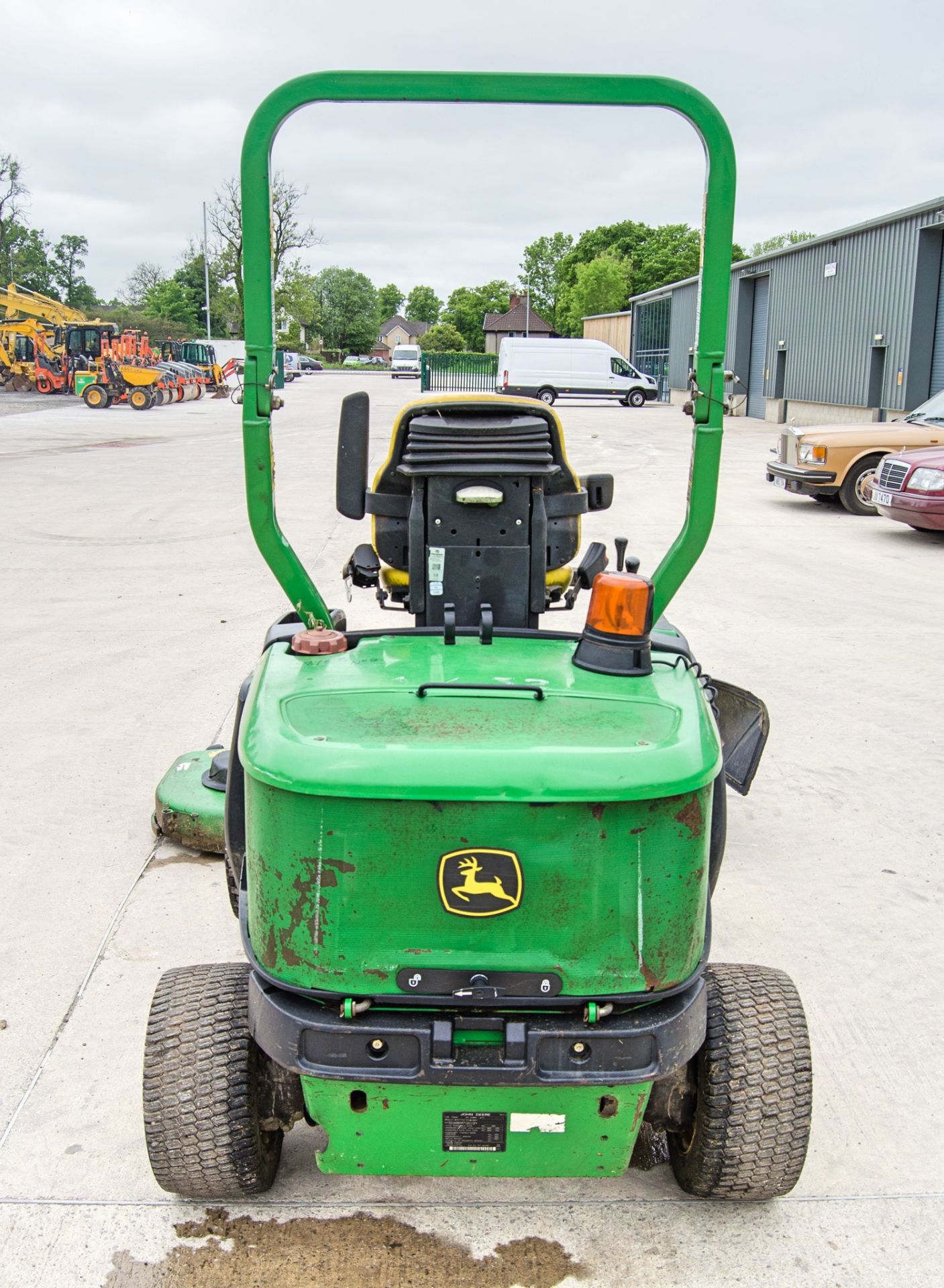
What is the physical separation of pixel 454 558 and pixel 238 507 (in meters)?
10.6

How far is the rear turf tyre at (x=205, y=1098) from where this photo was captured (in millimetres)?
2465

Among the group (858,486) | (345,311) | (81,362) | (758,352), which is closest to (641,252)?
(345,311)

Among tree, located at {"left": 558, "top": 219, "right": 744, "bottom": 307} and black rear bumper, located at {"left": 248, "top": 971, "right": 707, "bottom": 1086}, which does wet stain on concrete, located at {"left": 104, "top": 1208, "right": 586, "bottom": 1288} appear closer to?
black rear bumper, located at {"left": 248, "top": 971, "right": 707, "bottom": 1086}

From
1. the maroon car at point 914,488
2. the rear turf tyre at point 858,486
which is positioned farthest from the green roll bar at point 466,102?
the rear turf tyre at point 858,486

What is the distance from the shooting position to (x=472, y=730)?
87.0 inches

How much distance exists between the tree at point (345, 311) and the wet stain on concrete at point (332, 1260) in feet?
329

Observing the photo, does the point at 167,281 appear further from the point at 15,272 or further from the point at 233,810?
the point at 233,810

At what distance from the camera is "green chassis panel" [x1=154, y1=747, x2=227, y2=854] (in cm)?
443

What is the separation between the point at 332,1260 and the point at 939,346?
23.0m

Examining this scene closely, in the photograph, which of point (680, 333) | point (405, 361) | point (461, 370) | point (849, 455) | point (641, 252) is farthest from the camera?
point (641, 252)

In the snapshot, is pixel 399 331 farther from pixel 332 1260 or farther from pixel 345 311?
pixel 332 1260

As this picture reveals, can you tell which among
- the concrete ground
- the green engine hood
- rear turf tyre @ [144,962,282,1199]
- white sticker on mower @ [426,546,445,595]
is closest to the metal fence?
the concrete ground

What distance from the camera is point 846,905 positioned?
4.18 meters

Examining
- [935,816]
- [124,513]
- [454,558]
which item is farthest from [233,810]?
[124,513]
